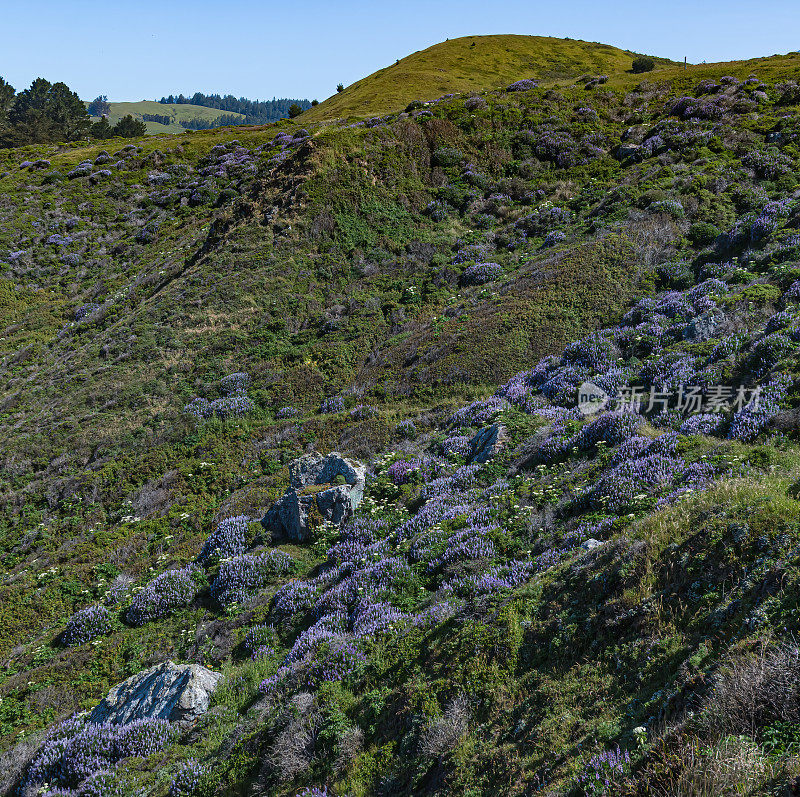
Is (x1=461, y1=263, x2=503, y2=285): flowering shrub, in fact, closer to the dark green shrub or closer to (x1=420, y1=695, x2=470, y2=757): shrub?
the dark green shrub

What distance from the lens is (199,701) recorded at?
9469mm

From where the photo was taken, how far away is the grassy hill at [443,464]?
629 cm

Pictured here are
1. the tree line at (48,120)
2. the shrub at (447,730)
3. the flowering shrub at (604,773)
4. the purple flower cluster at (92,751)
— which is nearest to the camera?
the flowering shrub at (604,773)

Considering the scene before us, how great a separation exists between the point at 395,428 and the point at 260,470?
16.9 feet

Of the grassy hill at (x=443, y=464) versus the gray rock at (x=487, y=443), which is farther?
the gray rock at (x=487, y=443)

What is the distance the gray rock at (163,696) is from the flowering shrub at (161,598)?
271cm

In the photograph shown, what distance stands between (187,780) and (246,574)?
220 inches

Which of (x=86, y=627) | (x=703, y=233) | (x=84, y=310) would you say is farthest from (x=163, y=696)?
(x=84, y=310)

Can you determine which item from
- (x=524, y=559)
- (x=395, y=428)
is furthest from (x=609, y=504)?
(x=395, y=428)

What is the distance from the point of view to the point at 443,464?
1552cm

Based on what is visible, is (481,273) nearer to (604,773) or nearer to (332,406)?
(332,406)

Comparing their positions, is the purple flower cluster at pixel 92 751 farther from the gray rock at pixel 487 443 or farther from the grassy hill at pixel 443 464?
the gray rock at pixel 487 443

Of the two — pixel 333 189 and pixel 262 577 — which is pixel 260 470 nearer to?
pixel 262 577

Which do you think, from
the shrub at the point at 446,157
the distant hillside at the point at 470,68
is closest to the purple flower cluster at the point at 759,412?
the shrub at the point at 446,157
